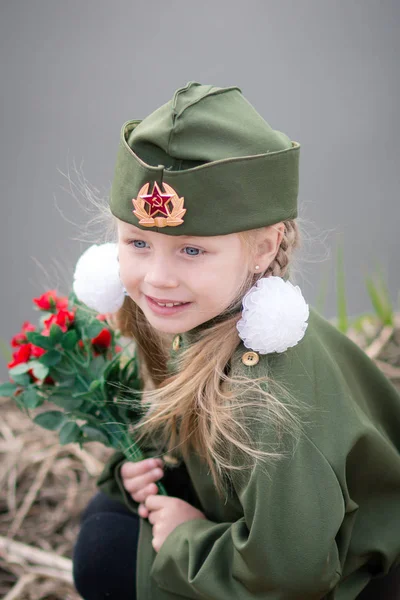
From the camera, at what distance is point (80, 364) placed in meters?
1.51

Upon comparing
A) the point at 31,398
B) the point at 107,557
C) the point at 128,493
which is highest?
the point at 31,398

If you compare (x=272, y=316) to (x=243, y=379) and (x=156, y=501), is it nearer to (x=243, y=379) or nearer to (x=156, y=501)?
(x=243, y=379)

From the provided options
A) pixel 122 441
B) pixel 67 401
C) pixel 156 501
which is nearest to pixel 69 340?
pixel 67 401

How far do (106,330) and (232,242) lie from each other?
0.47 meters

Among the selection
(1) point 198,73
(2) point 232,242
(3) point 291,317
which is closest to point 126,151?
(2) point 232,242

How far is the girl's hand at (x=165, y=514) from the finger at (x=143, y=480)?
0.04m

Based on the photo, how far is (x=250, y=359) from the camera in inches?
49.2

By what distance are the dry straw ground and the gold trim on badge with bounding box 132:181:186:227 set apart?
1.03 meters

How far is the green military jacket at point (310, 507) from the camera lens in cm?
121

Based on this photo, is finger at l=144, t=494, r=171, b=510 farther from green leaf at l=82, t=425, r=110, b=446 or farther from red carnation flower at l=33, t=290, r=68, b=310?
red carnation flower at l=33, t=290, r=68, b=310

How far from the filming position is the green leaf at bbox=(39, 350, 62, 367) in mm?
1462

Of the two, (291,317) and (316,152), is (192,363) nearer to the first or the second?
(291,317)

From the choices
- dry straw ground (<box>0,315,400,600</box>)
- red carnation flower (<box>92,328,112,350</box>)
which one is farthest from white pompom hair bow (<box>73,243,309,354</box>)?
dry straw ground (<box>0,315,400,600</box>)

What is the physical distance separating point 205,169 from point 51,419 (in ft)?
2.24
